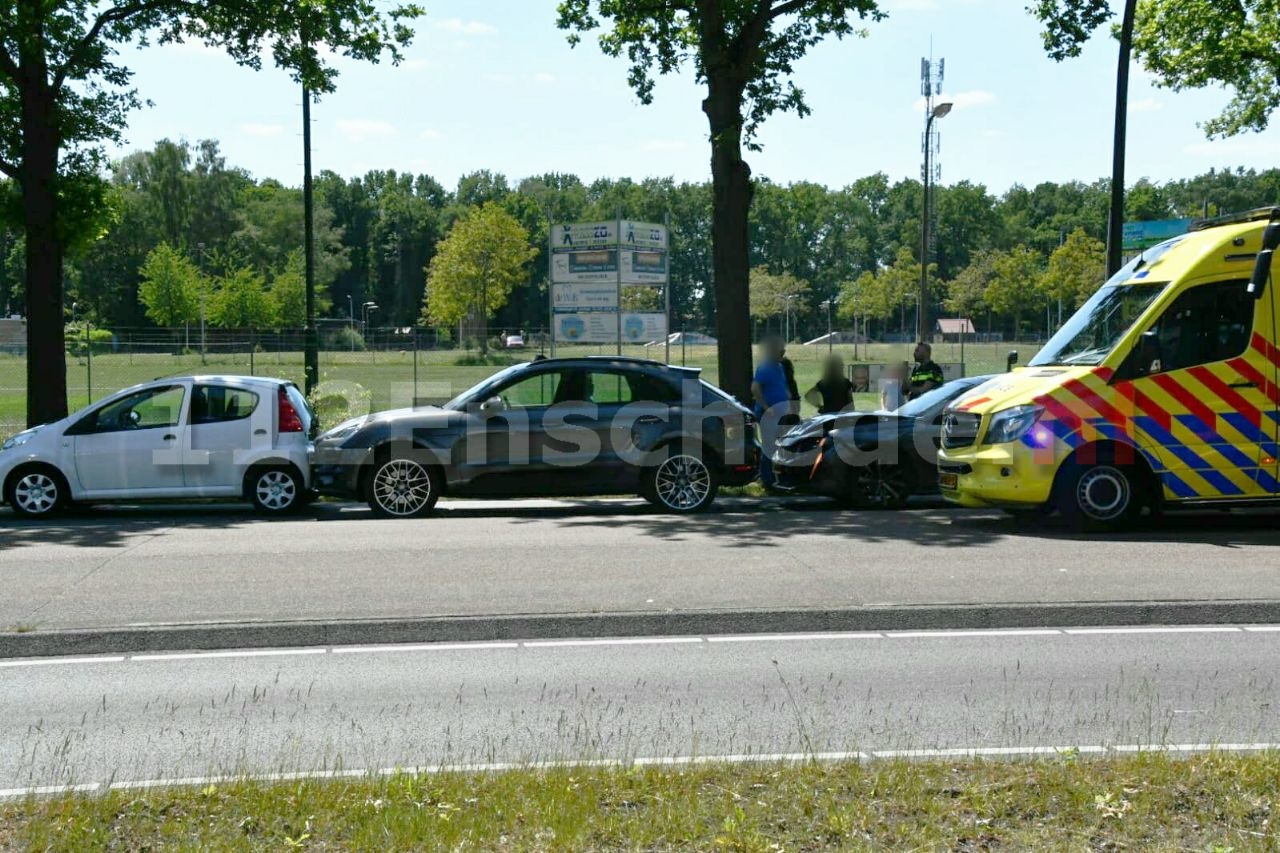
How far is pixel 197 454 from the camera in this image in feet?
49.1

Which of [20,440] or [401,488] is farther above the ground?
[20,440]

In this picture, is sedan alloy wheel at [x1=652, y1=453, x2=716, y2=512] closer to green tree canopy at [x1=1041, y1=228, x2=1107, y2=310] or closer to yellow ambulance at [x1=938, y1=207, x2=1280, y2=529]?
yellow ambulance at [x1=938, y1=207, x2=1280, y2=529]

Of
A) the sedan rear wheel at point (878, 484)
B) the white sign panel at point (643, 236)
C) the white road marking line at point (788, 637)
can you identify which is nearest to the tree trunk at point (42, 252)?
the white sign panel at point (643, 236)

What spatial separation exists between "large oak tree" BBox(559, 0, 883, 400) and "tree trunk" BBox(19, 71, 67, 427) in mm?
7514

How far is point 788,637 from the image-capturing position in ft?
27.2

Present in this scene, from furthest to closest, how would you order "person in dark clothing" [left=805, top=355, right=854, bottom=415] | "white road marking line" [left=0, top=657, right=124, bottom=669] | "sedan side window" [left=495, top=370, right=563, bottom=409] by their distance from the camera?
"person in dark clothing" [left=805, top=355, right=854, bottom=415] → "sedan side window" [left=495, top=370, right=563, bottom=409] → "white road marking line" [left=0, top=657, right=124, bottom=669]

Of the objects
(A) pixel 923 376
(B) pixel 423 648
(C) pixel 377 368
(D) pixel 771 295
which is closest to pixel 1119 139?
(A) pixel 923 376

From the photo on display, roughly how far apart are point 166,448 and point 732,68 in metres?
9.16

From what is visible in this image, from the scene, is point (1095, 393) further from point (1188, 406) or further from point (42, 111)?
point (42, 111)

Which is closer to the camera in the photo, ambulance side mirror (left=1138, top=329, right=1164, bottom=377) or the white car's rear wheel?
ambulance side mirror (left=1138, top=329, right=1164, bottom=377)

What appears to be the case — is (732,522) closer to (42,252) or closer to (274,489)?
(274,489)

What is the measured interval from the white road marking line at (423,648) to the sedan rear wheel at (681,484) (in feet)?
22.2

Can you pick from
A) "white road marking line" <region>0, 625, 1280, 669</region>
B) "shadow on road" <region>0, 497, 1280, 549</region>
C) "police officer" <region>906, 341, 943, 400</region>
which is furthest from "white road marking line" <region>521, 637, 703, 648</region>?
"police officer" <region>906, 341, 943, 400</region>

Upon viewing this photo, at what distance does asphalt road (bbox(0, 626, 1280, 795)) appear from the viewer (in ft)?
19.1
